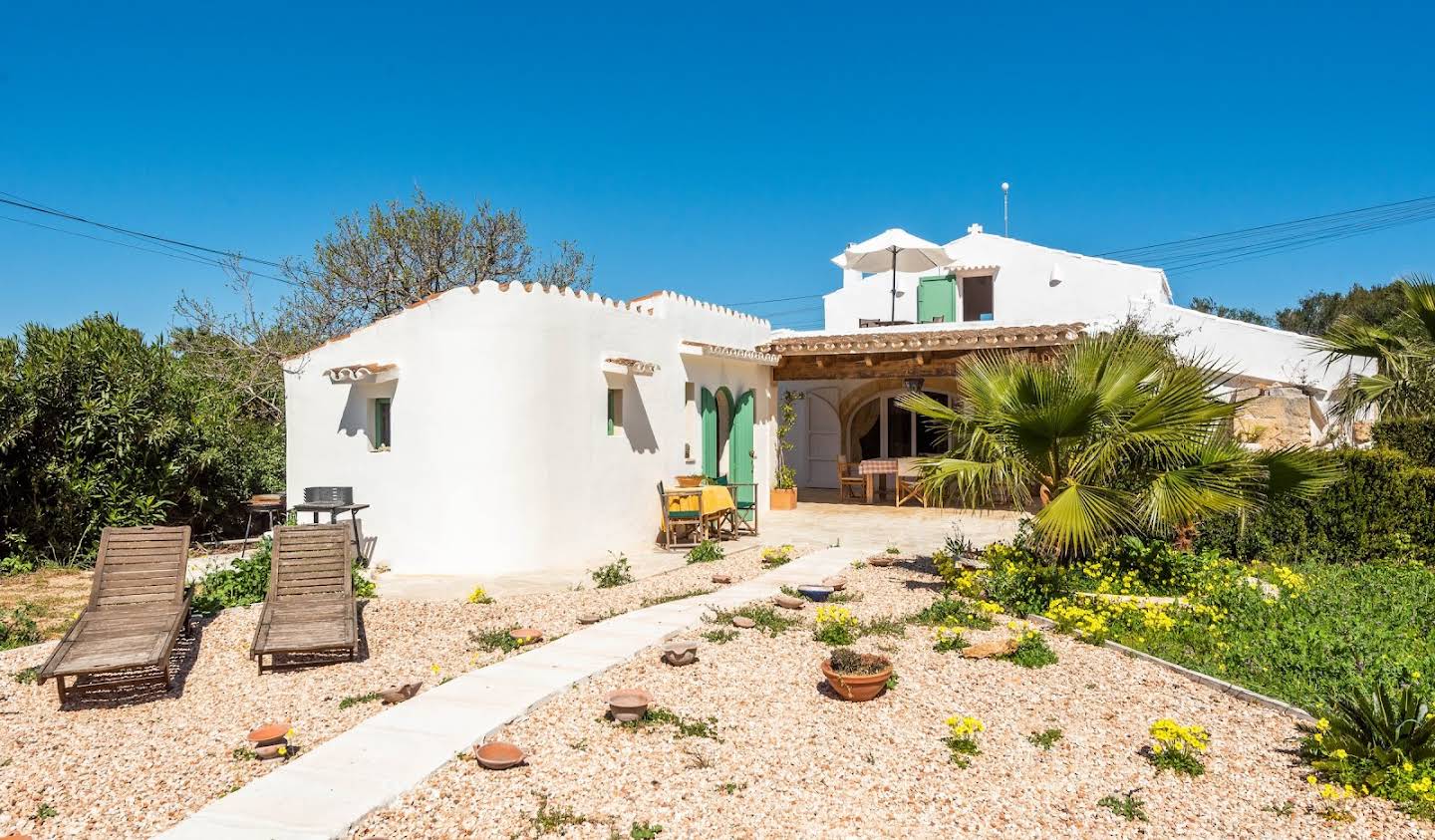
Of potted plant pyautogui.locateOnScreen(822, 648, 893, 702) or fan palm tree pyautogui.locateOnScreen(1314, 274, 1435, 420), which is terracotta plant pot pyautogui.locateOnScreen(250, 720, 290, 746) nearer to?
potted plant pyautogui.locateOnScreen(822, 648, 893, 702)

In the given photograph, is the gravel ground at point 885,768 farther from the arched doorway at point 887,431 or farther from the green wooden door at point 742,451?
the arched doorway at point 887,431

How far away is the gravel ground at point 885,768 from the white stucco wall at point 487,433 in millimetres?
5030

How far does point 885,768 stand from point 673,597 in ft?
14.2

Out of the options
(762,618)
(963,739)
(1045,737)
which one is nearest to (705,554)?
(762,618)

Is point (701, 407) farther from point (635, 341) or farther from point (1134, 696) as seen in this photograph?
point (1134, 696)

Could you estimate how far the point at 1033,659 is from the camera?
6027 mm

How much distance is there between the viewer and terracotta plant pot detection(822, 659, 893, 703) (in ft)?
17.4

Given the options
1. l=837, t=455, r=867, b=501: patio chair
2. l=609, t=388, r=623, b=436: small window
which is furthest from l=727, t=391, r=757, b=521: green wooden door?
l=837, t=455, r=867, b=501: patio chair

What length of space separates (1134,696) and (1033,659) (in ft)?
2.41

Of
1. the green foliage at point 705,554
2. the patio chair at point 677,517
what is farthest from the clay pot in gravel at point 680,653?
the patio chair at point 677,517

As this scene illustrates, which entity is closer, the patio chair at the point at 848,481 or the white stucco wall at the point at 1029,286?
the patio chair at the point at 848,481

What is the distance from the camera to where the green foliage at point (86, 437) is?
1160 centimetres

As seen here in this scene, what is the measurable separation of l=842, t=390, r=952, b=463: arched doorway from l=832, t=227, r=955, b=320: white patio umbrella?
3080mm

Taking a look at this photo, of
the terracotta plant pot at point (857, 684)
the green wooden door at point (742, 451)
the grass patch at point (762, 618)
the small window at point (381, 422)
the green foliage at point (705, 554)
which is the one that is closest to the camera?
the terracotta plant pot at point (857, 684)
